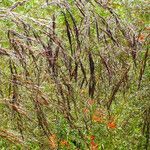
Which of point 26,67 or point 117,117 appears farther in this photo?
point 117,117

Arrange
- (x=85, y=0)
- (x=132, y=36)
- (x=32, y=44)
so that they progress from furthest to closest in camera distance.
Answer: (x=132, y=36) < (x=85, y=0) < (x=32, y=44)

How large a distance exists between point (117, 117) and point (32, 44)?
209 centimetres

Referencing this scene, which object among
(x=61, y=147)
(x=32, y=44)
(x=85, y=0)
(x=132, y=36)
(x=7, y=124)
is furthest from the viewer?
(x=61, y=147)

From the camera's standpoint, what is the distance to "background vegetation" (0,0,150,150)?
1.80 metres

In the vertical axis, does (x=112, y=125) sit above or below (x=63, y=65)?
below

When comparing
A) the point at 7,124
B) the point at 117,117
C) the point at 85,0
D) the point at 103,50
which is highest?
the point at 85,0

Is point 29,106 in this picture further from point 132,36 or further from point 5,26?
point 132,36

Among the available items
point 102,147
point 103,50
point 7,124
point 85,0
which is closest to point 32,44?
point 85,0

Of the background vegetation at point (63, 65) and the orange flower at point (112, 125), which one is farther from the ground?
the background vegetation at point (63, 65)

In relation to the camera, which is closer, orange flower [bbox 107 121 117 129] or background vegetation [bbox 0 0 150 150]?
background vegetation [bbox 0 0 150 150]

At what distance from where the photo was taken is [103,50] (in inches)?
96.0

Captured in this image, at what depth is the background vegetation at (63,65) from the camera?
5.91 ft

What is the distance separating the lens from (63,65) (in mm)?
2531

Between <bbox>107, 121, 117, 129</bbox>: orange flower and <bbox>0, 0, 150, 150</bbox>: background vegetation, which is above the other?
<bbox>0, 0, 150, 150</bbox>: background vegetation
